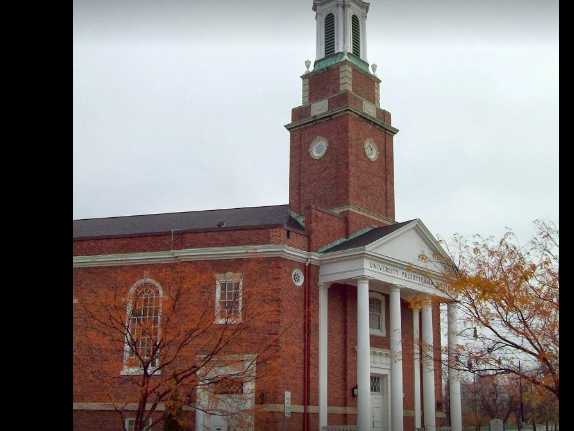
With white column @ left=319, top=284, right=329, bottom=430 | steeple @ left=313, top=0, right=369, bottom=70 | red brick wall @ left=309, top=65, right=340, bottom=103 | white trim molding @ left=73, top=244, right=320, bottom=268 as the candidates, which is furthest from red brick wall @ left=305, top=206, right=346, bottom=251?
steeple @ left=313, top=0, right=369, bottom=70

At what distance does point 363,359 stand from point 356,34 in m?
18.0

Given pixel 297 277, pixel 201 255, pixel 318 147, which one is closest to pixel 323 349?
pixel 297 277

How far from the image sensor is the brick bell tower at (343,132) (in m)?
36.2

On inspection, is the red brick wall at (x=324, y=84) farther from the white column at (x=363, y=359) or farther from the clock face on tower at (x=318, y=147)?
the white column at (x=363, y=359)

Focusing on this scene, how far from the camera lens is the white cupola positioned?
39031 mm

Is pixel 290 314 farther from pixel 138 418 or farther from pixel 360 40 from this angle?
pixel 360 40

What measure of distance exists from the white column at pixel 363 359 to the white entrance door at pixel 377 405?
10.9 feet

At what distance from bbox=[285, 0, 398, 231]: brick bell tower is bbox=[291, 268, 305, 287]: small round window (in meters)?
4.62

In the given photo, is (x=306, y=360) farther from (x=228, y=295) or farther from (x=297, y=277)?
(x=228, y=295)

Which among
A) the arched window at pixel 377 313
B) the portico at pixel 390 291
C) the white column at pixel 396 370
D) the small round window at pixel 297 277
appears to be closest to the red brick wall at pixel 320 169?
the portico at pixel 390 291

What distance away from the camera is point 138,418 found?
19.4 meters

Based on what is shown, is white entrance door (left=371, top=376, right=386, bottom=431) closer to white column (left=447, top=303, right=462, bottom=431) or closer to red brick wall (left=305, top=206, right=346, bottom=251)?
white column (left=447, top=303, right=462, bottom=431)
